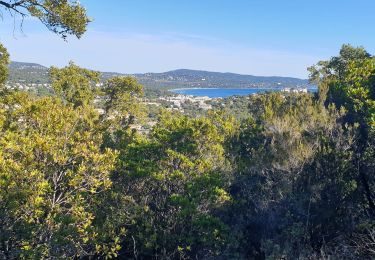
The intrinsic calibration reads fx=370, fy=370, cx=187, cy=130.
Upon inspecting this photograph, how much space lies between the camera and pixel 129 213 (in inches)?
747

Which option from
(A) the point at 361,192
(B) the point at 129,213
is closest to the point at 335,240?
(A) the point at 361,192

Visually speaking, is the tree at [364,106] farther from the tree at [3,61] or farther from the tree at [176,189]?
the tree at [3,61]

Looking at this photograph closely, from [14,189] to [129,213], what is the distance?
26.6 feet

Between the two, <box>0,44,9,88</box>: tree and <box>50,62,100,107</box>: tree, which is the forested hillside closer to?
<box>0,44,9,88</box>: tree

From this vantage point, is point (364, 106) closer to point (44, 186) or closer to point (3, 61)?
point (44, 186)

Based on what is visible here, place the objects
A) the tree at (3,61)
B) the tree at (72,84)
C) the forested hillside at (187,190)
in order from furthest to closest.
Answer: the tree at (72,84) < the tree at (3,61) < the forested hillside at (187,190)

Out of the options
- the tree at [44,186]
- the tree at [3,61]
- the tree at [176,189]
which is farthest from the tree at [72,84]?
the tree at [44,186]

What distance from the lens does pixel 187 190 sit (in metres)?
18.8

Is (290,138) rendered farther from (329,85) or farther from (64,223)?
(329,85)

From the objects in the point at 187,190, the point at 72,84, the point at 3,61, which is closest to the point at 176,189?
the point at 187,190

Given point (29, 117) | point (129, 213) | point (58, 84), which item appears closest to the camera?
point (29, 117)

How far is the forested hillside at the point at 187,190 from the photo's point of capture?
12828 millimetres

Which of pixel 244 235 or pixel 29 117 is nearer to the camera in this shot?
pixel 29 117

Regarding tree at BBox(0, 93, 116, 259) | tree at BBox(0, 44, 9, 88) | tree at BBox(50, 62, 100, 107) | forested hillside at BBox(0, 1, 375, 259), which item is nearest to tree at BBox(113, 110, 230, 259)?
forested hillside at BBox(0, 1, 375, 259)
